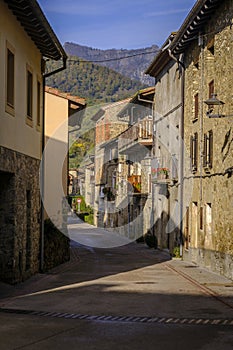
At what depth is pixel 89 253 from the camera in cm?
3384

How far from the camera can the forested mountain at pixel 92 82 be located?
169 m

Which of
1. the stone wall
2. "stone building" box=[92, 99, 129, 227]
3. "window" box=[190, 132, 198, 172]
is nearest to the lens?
the stone wall

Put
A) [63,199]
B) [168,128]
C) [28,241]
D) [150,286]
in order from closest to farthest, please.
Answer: [150,286] < [28,241] < [63,199] < [168,128]

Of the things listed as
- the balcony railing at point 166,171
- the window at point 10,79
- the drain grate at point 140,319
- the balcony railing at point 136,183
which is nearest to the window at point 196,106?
the balcony railing at point 166,171

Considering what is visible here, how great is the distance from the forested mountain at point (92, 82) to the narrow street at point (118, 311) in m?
145

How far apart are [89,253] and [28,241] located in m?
14.2

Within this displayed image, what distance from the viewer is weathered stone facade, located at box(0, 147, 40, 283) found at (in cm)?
1688

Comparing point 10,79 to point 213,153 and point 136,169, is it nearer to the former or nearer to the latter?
point 213,153

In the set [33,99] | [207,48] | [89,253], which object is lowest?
[89,253]

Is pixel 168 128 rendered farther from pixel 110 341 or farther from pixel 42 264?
pixel 110 341

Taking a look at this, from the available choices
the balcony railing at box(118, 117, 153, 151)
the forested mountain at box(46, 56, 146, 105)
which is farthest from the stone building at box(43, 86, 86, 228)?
the forested mountain at box(46, 56, 146, 105)

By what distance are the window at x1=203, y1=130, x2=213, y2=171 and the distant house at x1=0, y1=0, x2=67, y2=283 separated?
19.4 ft

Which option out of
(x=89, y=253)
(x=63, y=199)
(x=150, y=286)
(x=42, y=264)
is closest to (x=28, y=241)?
(x=42, y=264)

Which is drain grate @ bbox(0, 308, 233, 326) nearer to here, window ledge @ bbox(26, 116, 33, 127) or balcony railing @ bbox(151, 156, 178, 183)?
window ledge @ bbox(26, 116, 33, 127)
